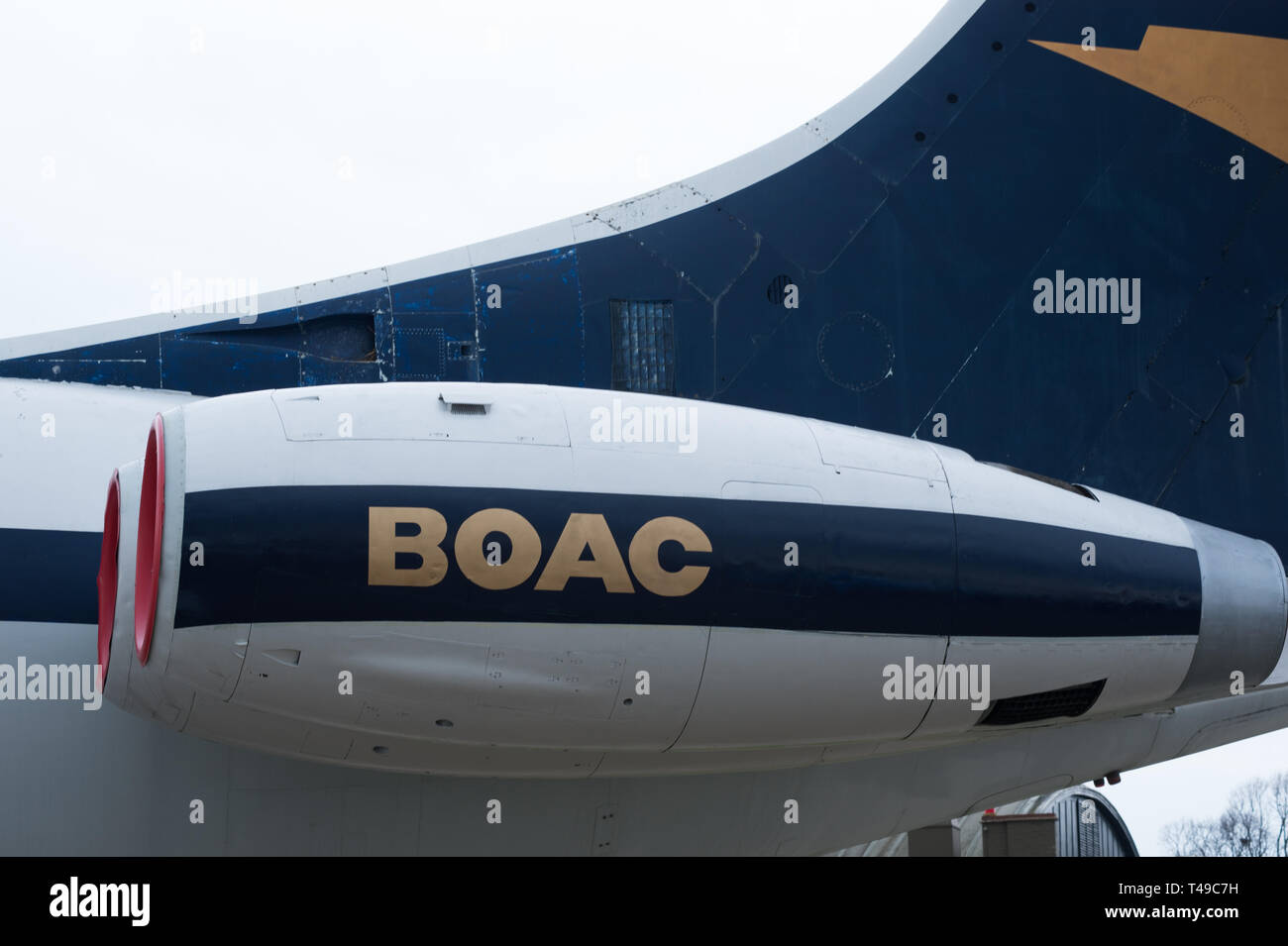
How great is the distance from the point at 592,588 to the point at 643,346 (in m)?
2.39

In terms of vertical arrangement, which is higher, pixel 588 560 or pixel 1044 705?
pixel 588 560

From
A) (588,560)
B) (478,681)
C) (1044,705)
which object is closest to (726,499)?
(588,560)

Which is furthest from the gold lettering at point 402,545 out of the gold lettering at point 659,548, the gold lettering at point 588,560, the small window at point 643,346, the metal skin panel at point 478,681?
the small window at point 643,346

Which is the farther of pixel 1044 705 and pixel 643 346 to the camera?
pixel 643 346

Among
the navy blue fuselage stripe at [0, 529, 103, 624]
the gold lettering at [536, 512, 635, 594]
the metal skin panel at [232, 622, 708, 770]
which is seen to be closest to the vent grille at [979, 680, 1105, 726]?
the metal skin panel at [232, 622, 708, 770]

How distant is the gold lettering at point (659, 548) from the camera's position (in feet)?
17.4

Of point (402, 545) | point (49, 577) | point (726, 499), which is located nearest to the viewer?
point (402, 545)

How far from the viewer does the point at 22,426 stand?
252 inches

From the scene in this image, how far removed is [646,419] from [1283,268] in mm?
4162

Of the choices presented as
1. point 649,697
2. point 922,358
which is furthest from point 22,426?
point 922,358

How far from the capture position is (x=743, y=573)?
5.41 meters

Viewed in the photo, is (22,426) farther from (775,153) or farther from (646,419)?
(775,153)

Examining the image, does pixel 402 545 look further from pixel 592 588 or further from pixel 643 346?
pixel 643 346

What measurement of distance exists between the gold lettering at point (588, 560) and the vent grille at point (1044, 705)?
180cm
